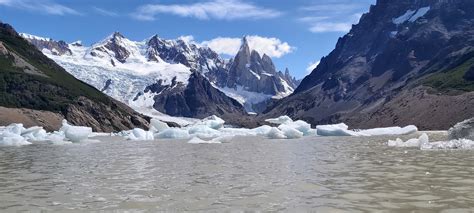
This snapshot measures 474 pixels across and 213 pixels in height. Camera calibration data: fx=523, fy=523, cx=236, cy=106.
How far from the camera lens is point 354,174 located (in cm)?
2442

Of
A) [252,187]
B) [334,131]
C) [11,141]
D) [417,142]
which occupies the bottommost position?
[252,187]

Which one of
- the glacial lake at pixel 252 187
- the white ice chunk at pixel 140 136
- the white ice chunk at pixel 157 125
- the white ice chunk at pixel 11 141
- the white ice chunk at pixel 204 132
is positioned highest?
the white ice chunk at pixel 157 125

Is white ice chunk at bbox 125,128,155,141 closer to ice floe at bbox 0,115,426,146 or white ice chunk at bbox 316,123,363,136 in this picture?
ice floe at bbox 0,115,426,146

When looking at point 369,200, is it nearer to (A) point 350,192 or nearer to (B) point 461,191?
(A) point 350,192

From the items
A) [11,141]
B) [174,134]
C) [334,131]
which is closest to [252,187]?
[11,141]

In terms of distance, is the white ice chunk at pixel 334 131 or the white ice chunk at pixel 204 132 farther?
the white ice chunk at pixel 204 132

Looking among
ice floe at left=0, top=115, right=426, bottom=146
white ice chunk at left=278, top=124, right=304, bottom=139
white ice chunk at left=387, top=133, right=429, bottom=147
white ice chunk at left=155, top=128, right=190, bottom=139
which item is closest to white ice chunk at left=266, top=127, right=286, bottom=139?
ice floe at left=0, top=115, right=426, bottom=146

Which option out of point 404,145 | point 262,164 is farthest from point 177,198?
point 404,145

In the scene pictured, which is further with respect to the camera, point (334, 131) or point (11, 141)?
point (334, 131)

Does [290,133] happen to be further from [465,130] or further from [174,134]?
[465,130]

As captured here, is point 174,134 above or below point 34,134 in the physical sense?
above

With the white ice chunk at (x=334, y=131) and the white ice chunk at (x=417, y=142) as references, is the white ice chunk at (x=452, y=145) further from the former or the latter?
the white ice chunk at (x=334, y=131)

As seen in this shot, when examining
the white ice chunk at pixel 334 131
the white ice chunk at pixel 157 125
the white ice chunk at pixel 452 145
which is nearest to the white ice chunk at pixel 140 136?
the white ice chunk at pixel 157 125

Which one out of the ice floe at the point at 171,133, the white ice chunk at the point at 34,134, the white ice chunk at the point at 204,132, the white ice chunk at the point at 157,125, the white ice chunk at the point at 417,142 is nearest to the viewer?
the white ice chunk at the point at 417,142
